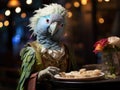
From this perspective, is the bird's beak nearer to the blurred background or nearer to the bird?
the bird

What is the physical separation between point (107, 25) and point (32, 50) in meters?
1.73

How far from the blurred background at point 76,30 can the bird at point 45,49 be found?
122 centimetres

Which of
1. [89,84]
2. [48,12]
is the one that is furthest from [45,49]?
[89,84]

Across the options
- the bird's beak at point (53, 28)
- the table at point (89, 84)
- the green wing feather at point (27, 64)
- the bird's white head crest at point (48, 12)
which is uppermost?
the bird's white head crest at point (48, 12)

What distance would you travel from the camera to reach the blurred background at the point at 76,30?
133 inches

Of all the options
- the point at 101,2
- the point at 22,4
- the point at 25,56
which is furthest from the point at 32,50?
the point at 101,2

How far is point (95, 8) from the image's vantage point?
11.5 feet

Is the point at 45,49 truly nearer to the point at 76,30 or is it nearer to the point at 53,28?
the point at 53,28

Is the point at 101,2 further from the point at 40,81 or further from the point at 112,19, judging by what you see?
the point at 40,81

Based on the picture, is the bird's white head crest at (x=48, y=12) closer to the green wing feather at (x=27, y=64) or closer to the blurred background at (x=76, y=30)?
the green wing feather at (x=27, y=64)

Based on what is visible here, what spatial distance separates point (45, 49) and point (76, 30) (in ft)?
5.21

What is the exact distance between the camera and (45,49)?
207cm

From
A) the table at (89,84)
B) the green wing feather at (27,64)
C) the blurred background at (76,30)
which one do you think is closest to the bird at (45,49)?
the green wing feather at (27,64)

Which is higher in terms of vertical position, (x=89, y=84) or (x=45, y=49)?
(x=45, y=49)
